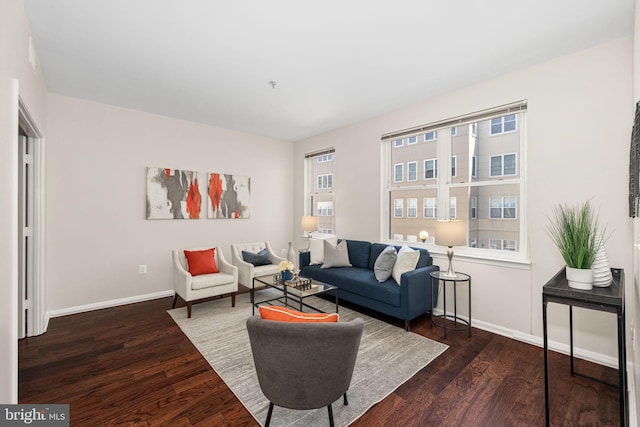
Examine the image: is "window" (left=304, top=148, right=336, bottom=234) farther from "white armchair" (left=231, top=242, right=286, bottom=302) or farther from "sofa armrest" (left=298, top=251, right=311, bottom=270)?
"white armchair" (left=231, top=242, right=286, bottom=302)

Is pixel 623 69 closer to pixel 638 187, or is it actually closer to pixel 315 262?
pixel 638 187

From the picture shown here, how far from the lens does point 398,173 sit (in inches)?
165

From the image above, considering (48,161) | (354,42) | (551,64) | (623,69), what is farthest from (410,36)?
(48,161)

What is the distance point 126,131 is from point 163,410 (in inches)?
145

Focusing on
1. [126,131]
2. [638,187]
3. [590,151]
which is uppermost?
[126,131]

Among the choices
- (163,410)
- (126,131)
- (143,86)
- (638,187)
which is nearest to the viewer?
(638,187)

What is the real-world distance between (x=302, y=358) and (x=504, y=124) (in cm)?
319

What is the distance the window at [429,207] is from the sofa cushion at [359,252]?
92 cm

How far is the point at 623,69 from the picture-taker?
239 centimetres

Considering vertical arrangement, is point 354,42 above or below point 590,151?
above

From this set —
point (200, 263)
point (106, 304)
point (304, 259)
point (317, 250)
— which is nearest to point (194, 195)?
point (200, 263)

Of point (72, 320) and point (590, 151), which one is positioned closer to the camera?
point (590, 151)

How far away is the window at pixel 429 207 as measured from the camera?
376cm

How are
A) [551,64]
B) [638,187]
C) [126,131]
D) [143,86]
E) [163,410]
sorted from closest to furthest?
[638,187] → [163,410] → [551,64] → [143,86] → [126,131]
